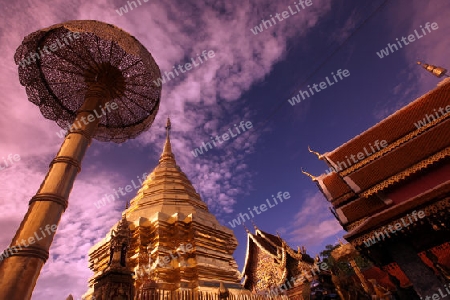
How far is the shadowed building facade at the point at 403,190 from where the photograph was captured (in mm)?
6875

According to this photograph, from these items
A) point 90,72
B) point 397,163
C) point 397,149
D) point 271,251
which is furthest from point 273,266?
point 90,72

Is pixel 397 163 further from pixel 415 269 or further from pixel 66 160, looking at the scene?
pixel 66 160

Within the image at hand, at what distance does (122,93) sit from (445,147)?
36.4 feet

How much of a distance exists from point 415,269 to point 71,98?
36.0 ft

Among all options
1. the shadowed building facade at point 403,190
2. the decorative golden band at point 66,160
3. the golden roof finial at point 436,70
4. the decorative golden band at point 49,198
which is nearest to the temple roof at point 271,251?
the shadowed building facade at point 403,190

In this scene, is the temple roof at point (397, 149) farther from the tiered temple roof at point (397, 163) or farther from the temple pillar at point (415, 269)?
the temple pillar at point (415, 269)

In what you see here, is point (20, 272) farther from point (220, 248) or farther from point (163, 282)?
point (220, 248)

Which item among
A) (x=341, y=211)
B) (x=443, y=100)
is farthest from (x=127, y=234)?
(x=443, y=100)

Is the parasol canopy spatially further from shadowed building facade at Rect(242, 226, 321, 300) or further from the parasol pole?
shadowed building facade at Rect(242, 226, 321, 300)

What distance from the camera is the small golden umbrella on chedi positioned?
11.5 ft

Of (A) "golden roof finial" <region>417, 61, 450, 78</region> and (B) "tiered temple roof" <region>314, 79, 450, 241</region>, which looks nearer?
(B) "tiered temple roof" <region>314, 79, 450, 241</region>

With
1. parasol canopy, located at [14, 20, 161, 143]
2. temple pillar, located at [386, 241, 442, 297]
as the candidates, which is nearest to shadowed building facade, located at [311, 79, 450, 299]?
temple pillar, located at [386, 241, 442, 297]

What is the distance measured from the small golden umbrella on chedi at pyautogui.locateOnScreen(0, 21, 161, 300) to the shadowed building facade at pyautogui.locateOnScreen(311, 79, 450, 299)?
7.53m

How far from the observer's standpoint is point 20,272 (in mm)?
3240
